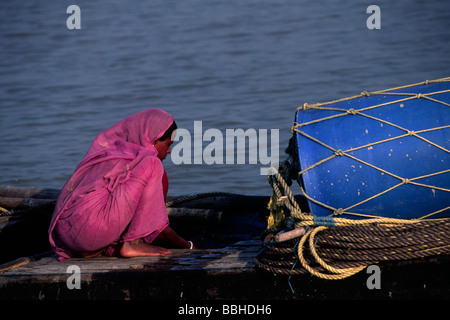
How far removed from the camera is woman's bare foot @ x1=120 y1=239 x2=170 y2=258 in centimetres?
419

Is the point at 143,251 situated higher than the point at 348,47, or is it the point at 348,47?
the point at 348,47

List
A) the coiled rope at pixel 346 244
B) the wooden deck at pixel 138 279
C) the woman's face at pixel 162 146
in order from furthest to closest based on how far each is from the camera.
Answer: the woman's face at pixel 162 146 < the wooden deck at pixel 138 279 < the coiled rope at pixel 346 244

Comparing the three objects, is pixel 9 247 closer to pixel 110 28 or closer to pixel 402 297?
pixel 402 297

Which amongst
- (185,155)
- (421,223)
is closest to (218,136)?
(185,155)

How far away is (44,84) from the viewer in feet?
42.9

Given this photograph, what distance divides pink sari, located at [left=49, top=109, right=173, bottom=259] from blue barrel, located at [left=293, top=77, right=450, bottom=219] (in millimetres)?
978

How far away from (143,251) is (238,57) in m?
9.80

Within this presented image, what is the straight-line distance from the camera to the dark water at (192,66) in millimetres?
9586

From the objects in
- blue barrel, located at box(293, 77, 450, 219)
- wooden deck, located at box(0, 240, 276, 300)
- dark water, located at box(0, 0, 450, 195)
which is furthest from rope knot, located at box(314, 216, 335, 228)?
dark water, located at box(0, 0, 450, 195)

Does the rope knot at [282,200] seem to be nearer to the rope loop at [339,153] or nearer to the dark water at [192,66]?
the rope loop at [339,153]

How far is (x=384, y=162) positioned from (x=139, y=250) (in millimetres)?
1641

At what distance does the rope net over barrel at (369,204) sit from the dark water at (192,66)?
3.86 metres

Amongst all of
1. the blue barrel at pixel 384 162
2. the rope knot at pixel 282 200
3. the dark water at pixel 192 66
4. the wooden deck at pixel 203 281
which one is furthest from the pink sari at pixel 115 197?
the dark water at pixel 192 66

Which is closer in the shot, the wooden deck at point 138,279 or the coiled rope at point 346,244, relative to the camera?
the coiled rope at point 346,244
